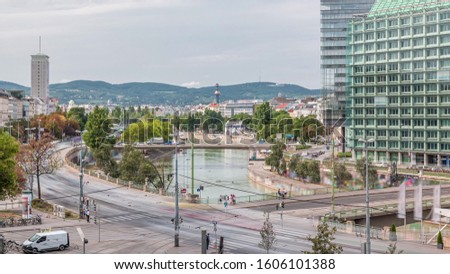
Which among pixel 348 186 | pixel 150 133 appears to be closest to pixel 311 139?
pixel 150 133

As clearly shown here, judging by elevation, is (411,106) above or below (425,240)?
above

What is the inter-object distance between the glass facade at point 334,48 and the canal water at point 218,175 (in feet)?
49.4

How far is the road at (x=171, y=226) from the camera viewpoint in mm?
25719

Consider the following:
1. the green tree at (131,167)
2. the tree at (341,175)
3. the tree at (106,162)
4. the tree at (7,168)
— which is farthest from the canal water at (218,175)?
the tree at (7,168)

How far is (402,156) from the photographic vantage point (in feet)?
221

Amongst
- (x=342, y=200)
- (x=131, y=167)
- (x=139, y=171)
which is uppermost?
(x=131, y=167)

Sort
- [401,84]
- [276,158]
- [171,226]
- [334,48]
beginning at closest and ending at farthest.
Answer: [171,226] → [401,84] → [276,158] → [334,48]

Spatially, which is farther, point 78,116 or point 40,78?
point 40,78

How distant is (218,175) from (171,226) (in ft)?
132

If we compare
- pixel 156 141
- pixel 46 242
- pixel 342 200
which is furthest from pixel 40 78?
pixel 46 242

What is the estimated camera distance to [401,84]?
6675 centimetres

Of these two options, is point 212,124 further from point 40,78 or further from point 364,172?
point 364,172
